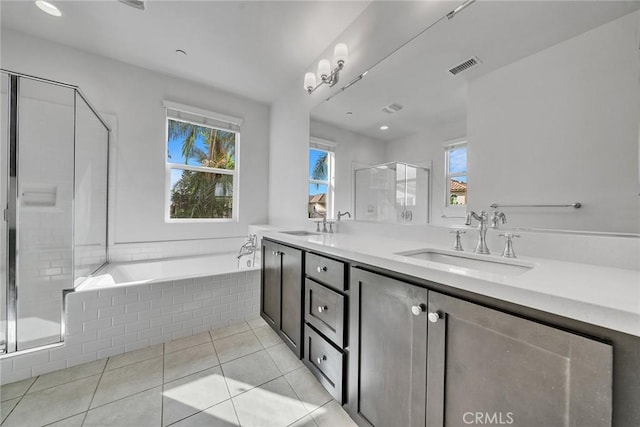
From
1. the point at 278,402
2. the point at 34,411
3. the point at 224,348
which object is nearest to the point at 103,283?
the point at 34,411

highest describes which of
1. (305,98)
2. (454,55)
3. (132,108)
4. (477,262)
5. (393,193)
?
(305,98)

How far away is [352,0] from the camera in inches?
68.2

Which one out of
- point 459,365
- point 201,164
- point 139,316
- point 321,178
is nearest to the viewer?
point 459,365

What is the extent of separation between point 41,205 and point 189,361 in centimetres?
168

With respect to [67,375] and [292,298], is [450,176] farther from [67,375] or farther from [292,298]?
[67,375]

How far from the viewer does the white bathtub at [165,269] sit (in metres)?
1.89

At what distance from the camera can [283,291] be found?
1686mm

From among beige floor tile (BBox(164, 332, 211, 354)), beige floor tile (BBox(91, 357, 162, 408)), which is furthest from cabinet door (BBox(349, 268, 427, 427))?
beige floor tile (BBox(164, 332, 211, 354))

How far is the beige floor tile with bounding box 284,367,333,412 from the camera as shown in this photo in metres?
1.35

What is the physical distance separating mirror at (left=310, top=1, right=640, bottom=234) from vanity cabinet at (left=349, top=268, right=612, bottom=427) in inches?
24.8

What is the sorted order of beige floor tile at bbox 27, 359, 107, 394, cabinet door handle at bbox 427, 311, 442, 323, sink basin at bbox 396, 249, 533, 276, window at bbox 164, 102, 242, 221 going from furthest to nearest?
1. window at bbox 164, 102, 242, 221
2. beige floor tile at bbox 27, 359, 107, 394
3. sink basin at bbox 396, 249, 533, 276
4. cabinet door handle at bbox 427, 311, 442, 323

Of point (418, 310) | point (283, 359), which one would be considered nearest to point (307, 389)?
point (283, 359)

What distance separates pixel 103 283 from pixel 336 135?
7.34 feet

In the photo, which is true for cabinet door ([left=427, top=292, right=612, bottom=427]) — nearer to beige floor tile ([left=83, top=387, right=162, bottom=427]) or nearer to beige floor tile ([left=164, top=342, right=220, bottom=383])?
beige floor tile ([left=83, top=387, right=162, bottom=427])
